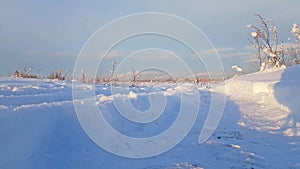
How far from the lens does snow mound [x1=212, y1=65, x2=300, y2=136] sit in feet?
26.5

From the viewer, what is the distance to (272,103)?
34.2 ft

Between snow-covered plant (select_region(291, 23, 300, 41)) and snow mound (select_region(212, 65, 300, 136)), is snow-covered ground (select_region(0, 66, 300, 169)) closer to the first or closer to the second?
snow mound (select_region(212, 65, 300, 136))

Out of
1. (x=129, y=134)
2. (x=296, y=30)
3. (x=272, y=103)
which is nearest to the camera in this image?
(x=129, y=134)

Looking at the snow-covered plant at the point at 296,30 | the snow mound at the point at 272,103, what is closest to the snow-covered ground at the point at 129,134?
the snow mound at the point at 272,103

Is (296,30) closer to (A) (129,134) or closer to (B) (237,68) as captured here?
(B) (237,68)

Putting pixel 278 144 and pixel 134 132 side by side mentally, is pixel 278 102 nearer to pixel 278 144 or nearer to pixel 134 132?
pixel 278 144

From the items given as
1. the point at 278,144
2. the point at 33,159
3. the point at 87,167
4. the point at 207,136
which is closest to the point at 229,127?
the point at 207,136

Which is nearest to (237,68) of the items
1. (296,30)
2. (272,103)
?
(296,30)

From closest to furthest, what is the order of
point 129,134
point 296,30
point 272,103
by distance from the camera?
point 129,134 → point 272,103 → point 296,30

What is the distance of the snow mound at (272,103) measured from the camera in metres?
8.09

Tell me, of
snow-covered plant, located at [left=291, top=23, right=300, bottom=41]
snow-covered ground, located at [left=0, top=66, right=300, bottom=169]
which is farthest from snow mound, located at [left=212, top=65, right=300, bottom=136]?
snow-covered plant, located at [left=291, top=23, right=300, bottom=41]

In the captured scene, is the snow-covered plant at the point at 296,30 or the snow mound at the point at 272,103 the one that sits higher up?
the snow-covered plant at the point at 296,30

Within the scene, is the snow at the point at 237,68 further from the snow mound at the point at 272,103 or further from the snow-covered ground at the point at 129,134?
the snow-covered ground at the point at 129,134

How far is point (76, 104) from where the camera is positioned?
6.70 meters
